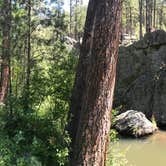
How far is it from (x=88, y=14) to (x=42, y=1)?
24.1ft

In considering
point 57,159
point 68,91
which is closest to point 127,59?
point 68,91

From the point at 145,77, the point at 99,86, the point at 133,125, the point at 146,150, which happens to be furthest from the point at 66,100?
the point at 145,77

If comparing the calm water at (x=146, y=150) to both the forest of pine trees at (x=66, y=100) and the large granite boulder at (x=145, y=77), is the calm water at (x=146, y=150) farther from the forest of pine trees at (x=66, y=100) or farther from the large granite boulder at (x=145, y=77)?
the forest of pine trees at (x=66, y=100)

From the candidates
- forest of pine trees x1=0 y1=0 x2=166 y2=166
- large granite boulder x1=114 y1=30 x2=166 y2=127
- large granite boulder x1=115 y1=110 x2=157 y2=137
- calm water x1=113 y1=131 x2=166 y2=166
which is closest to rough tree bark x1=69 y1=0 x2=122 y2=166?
forest of pine trees x1=0 y1=0 x2=166 y2=166

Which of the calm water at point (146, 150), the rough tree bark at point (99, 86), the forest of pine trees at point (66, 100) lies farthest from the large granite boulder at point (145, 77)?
the rough tree bark at point (99, 86)

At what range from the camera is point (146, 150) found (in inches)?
514

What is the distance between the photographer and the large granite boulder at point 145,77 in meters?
18.2

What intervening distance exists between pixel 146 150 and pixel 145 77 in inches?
254

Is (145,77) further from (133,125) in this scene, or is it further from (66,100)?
(66,100)

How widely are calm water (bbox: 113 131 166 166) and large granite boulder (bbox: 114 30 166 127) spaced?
2.43 metres

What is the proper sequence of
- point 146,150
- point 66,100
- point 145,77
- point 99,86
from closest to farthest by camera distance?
point 99,86, point 66,100, point 146,150, point 145,77

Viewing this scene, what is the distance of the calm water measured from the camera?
1139 centimetres

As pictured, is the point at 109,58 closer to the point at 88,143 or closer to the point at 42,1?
the point at 88,143

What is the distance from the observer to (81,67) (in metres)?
7.02
